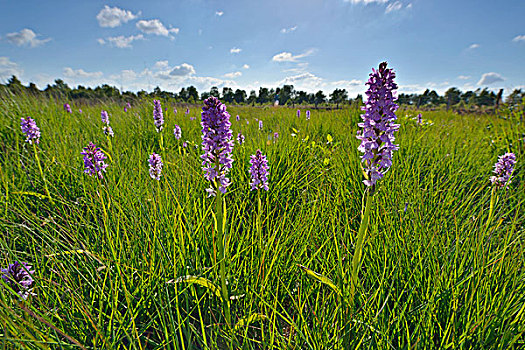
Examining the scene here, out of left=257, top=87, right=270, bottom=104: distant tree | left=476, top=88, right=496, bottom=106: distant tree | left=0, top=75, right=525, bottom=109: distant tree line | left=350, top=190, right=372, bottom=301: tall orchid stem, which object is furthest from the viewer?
left=257, top=87, right=270, bottom=104: distant tree

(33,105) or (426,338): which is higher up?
(33,105)

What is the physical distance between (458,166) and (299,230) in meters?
3.04

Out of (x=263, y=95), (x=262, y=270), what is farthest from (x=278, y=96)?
(x=262, y=270)

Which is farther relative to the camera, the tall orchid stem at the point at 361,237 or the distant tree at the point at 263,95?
the distant tree at the point at 263,95

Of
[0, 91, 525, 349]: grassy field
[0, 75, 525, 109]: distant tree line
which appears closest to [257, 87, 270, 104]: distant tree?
[0, 75, 525, 109]: distant tree line

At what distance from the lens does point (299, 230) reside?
1.90 m

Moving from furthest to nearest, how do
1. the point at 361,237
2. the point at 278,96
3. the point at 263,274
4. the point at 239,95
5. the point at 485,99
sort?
the point at 239,95
the point at 278,96
the point at 485,99
the point at 263,274
the point at 361,237

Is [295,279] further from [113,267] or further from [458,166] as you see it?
[458,166]

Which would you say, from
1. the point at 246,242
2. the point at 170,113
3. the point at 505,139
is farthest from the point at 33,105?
the point at 505,139

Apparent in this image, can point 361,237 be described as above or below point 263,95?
below

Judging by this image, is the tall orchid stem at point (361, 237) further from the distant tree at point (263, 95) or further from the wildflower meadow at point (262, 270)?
the distant tree at point (263, 95)

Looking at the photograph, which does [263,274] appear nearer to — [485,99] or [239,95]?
[485,99]

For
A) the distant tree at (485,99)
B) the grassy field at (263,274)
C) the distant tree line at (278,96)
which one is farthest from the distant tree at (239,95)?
the grassy field at (263,274)

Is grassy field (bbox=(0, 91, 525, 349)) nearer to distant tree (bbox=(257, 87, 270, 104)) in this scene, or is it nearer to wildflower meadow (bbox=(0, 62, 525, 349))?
wildflower meadow (bbox=(0, 62, 525, 349))
